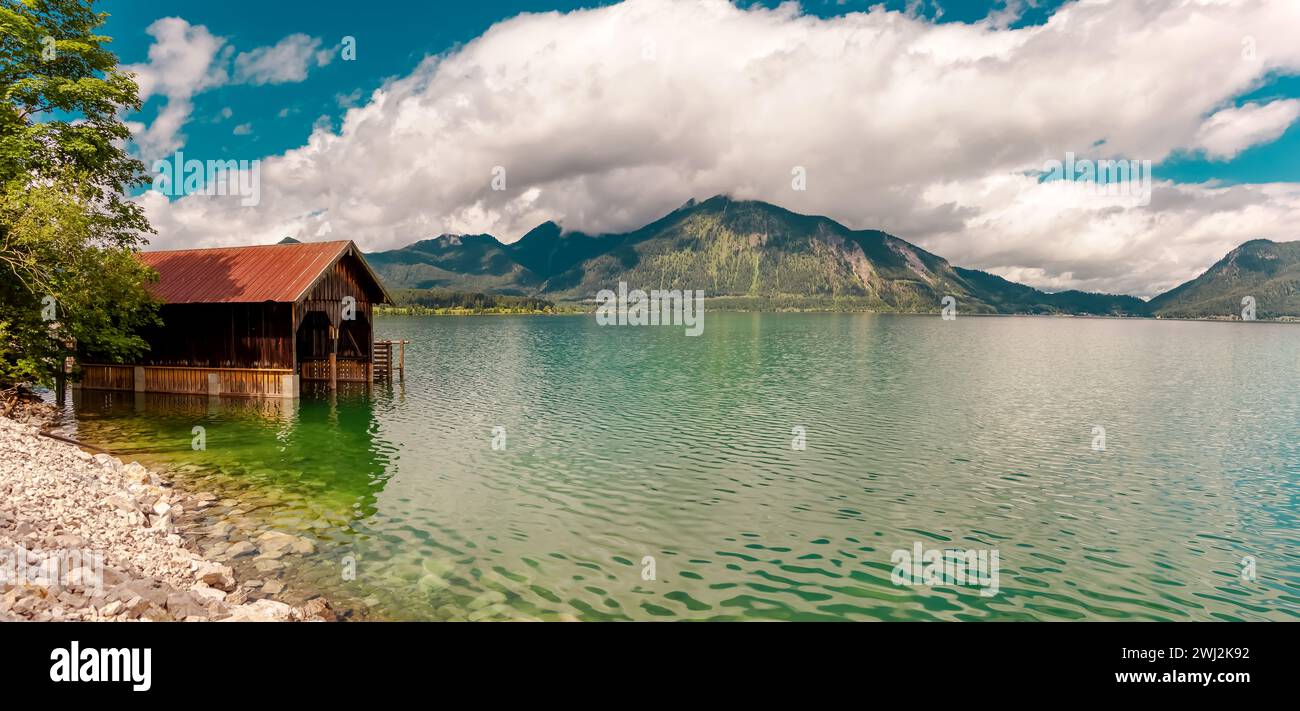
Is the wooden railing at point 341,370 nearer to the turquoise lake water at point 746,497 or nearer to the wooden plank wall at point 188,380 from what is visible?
the turquoise lake water at point 746,497

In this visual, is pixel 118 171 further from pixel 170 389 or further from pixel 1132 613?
pixel 1132 613

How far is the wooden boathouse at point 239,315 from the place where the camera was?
126 ft

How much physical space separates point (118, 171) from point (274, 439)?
1973 cm

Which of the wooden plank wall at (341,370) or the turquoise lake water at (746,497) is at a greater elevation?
the wooden plank wall at (341,370)

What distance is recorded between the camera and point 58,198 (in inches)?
1025

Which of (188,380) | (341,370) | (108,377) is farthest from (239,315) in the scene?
(108,377)

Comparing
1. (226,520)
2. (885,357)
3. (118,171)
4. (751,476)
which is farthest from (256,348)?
(885,357)

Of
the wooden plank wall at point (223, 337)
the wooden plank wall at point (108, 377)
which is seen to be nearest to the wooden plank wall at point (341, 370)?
the wooden plank wall at point (223, 337)

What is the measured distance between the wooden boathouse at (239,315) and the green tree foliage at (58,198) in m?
5.65

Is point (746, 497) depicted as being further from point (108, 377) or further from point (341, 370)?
point (108, 377)
